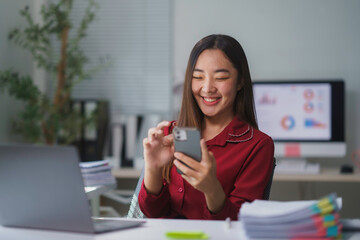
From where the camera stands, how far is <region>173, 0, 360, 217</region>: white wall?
11.1 ft

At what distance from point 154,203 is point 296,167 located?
6.00 feet

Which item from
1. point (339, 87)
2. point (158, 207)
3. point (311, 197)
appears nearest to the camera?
point (158, 207)

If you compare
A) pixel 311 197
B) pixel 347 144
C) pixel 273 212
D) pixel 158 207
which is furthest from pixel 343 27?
pixel 273 212

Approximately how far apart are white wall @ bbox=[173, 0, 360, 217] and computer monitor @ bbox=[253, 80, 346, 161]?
0.23 meters

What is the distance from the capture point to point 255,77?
11.4ft

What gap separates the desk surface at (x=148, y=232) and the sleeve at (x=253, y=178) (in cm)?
20

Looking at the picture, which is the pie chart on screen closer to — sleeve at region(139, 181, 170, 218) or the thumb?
sleeve at region(139, 181, 170, 218)

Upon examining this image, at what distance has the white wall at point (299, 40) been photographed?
3.38 meters

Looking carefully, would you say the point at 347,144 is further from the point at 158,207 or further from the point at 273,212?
the point at 273,212

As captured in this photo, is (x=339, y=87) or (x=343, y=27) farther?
(x=343, y=27)

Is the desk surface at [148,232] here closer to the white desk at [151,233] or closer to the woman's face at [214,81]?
the white desk at [151,233]

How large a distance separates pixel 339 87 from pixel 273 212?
233 centimetres

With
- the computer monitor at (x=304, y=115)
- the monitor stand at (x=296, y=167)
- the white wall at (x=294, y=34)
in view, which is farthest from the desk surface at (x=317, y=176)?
the white wall at (x=294, y=34)

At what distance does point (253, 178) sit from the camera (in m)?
1.48
